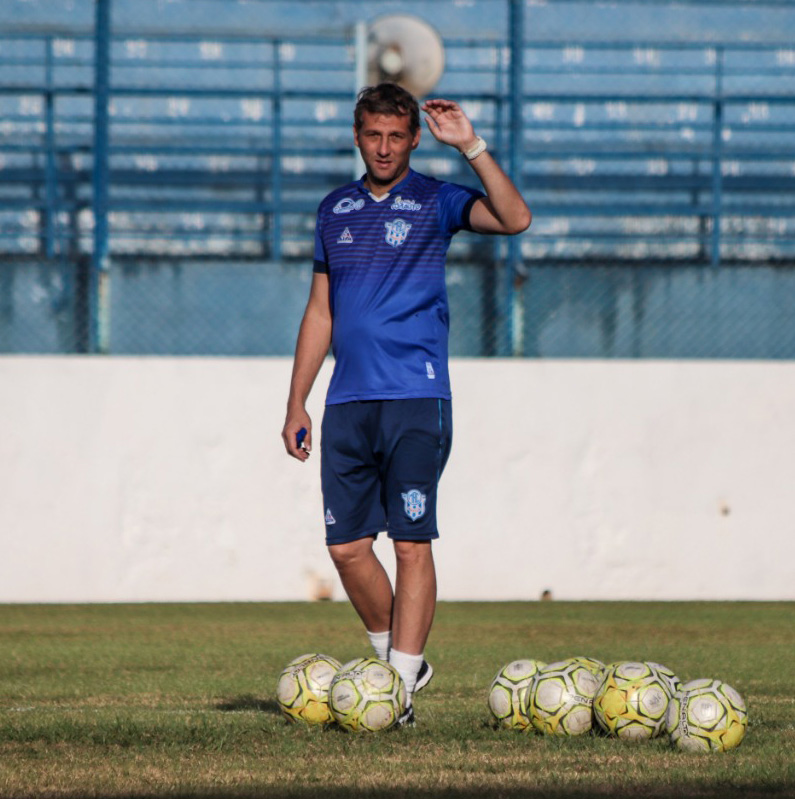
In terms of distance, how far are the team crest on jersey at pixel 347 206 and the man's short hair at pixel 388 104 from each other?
0.70ft

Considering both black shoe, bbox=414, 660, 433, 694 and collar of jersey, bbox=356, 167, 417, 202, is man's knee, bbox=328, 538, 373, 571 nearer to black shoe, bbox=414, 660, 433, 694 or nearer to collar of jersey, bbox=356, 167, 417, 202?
black shoe, bbox=414, 660, 433, 694

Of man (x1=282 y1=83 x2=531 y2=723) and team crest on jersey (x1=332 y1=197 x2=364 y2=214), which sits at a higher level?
team crest on jersey (x1=332 y1=197 x2=364 y2=214)

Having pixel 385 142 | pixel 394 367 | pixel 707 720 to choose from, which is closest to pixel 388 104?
pixel 385 142

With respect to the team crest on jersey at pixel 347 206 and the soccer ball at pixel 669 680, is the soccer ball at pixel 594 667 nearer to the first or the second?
the soccer ball at pixel 669 680

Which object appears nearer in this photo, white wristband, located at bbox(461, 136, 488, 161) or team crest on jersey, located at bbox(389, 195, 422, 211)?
white wristband, located at bbox(461, 136, 488, 161)

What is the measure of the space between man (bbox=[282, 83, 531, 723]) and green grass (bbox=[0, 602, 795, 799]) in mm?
473

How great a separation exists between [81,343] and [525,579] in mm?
3197

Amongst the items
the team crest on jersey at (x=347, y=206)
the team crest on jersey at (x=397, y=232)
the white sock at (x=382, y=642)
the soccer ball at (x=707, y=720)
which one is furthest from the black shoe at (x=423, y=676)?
the team crest on jersey at (x=347, y=206)

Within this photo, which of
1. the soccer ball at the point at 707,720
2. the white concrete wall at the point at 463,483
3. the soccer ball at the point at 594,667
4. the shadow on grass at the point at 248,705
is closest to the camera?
the soccer ball at the point at 707,720

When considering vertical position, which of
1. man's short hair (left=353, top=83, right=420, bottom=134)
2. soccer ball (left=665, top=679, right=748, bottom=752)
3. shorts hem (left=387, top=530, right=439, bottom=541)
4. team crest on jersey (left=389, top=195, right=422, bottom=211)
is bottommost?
soccer ball (left=665, top=679, right=748, bottom=752)

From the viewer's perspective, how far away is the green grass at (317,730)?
3.09m

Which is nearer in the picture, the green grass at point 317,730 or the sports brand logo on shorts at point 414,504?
the green grass at point 317,730

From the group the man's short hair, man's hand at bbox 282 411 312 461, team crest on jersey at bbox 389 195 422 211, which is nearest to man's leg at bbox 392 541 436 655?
man's hand at bbox 282 411 312 461

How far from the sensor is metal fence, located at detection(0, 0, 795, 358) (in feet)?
31.9
